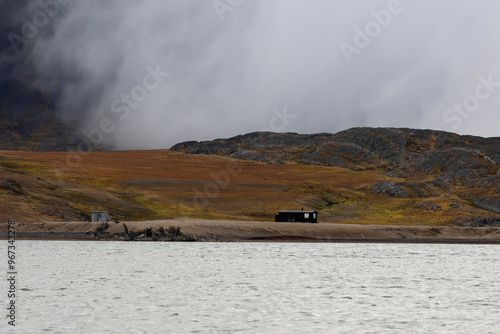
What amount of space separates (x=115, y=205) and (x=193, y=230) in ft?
122

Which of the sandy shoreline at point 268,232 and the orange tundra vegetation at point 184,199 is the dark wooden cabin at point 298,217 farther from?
the orange tundra vegetation at point 184,199

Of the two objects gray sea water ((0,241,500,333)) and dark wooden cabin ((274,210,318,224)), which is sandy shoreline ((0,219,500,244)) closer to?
dark wooden cabin ((274,210,318,224))

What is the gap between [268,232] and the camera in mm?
122375

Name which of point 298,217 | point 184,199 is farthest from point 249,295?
point 184,199

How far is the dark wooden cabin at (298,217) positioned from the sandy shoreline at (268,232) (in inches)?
189

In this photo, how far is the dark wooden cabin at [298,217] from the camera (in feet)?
442

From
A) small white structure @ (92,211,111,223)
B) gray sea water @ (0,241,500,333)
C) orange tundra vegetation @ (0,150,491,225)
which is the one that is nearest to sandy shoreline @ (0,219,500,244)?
small white structure @ (92,211,111,223)

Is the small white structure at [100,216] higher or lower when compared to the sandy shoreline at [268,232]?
higher

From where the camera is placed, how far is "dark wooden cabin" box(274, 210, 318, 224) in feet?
442

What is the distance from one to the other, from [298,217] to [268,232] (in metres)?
14.9

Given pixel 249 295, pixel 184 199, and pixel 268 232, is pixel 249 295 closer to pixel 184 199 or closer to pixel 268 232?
Answer: pixel 268 232

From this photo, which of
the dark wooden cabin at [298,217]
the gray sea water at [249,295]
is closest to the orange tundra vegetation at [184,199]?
the dark wooden cabin at [298,217]

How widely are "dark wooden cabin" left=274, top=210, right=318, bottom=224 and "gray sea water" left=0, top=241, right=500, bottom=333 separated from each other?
182 ft

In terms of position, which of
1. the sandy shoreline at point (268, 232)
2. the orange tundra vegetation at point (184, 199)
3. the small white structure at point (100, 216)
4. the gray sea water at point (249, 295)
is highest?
the orange tundra vegetation at point (184, 199)
